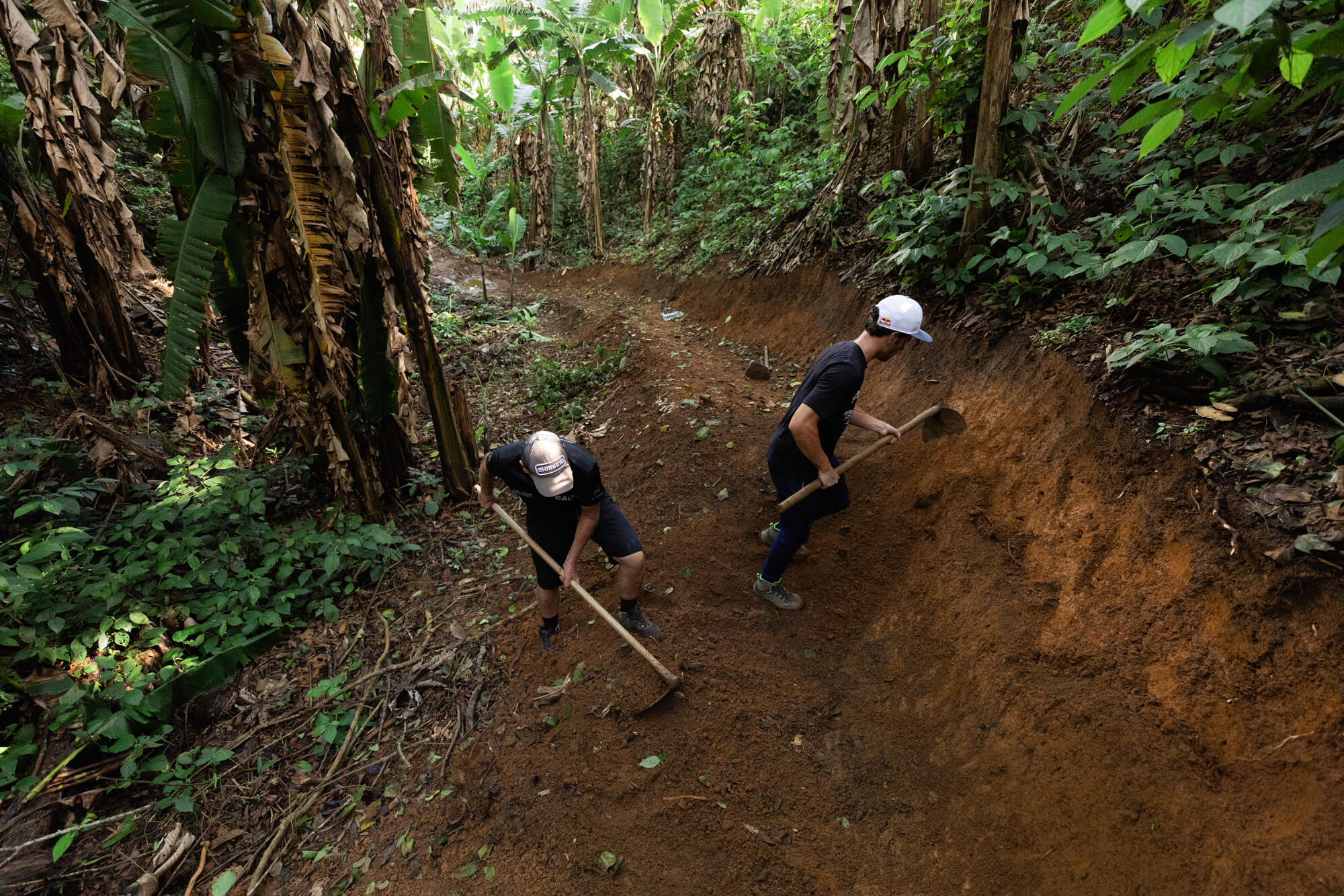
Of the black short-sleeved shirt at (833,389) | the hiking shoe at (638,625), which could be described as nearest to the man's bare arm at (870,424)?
the black short-sleeved shirt at (833,389)

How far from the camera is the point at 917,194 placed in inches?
205

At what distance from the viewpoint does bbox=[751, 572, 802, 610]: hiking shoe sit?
3.78m

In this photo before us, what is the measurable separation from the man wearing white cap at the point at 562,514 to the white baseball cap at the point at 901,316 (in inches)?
72.7

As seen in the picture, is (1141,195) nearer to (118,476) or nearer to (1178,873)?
(1178,873)

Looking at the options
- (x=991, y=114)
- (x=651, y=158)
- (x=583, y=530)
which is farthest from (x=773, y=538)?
(x=651, y=158)

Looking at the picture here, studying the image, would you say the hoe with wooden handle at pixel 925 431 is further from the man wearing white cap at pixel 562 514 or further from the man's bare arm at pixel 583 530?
the man's bare arm at pixel 583 530

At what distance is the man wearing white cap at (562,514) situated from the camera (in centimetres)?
295

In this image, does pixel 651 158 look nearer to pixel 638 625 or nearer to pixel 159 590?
pixel 638 625

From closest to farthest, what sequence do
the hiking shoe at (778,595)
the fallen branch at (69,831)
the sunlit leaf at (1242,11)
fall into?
1. the sunlit leaf at (1242,11)
2. the fallen branch at (69,831)
3. the hiking shoe at (778,595)

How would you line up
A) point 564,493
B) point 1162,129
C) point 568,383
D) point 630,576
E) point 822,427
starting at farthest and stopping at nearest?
point 568,383
point 630,576
point 822,427
point 564,493
point 1162,129

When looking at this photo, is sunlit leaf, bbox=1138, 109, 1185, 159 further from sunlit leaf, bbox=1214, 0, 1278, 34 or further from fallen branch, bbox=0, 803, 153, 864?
fallen branch, bbox=0, 803, 153, 864

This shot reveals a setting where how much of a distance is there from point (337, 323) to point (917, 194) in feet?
16.7

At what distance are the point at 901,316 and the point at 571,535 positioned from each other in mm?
2356

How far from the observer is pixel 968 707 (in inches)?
117
